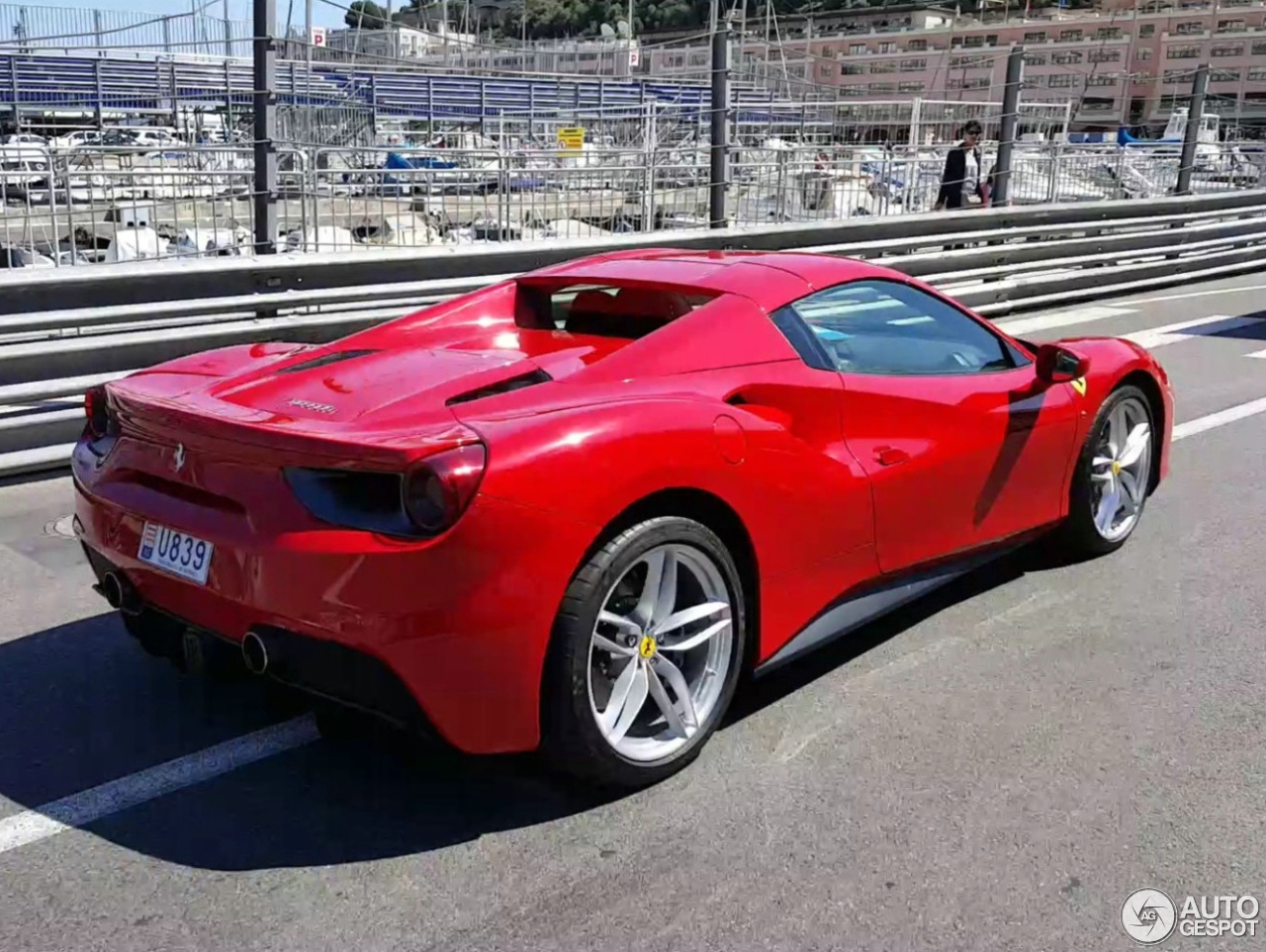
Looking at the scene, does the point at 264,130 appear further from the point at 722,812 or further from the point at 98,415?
the point at 722,812

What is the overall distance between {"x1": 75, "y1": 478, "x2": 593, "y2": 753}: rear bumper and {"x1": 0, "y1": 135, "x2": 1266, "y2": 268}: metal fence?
8.40 metres

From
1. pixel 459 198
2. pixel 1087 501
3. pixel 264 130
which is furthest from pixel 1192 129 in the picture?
pixel 264 130

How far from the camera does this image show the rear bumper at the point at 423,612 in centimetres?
295

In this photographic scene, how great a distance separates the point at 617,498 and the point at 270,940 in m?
1.26

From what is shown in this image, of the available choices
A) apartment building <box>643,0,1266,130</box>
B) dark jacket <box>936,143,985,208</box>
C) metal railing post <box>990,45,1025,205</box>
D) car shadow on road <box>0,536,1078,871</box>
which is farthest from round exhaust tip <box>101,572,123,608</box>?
apartment building <box>643,0,1266,130</box>

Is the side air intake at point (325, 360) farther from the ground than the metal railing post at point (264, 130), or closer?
closer

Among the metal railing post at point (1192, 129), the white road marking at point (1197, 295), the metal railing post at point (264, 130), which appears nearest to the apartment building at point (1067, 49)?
the metal railing post at point (1192, 129)

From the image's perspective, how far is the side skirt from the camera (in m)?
3.86

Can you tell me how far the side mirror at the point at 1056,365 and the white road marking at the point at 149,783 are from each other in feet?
9.31

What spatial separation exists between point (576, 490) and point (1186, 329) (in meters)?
10.2

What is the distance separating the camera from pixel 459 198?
13.5 metres

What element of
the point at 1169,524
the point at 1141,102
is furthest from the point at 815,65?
the point at 1169,524

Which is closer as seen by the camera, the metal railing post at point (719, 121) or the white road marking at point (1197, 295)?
the metal railing post at point (719, 121)

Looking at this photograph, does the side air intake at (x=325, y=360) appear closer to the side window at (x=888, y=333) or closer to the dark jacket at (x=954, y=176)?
the side window at (x=888, y=333)
